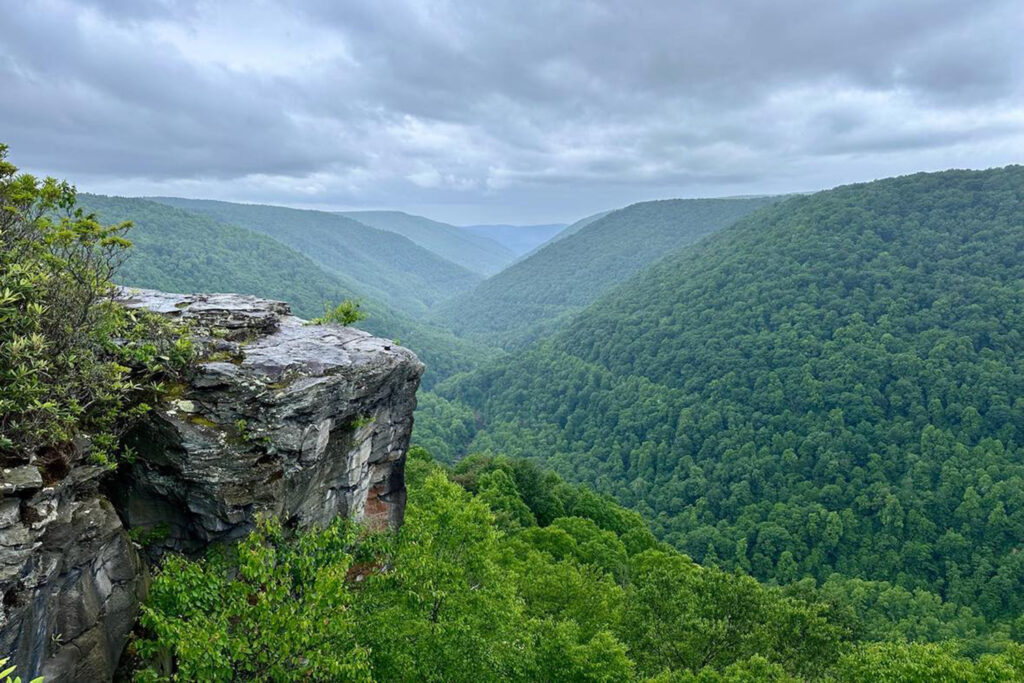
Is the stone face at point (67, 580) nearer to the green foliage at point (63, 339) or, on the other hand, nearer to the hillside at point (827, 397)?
the green foliage at point (63, 339)

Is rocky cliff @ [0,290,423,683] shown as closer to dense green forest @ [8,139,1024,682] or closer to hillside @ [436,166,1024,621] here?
dense green forest @ [8,139,1024,682]

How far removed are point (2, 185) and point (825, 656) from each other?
35.9 meters

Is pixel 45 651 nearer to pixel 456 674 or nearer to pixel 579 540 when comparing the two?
pixel 456 674

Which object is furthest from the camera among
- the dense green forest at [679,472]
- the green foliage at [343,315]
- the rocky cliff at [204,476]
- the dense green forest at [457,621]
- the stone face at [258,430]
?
the green foliage at [343,315]

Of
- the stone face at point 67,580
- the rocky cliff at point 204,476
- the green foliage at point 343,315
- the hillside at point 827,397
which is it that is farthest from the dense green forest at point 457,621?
the hillside at point 827,397

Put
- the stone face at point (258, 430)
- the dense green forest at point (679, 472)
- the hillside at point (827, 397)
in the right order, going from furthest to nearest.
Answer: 1. the hillside at point (827, 397)
2. the stone face at point (258, 430)
3. the dense green forest at point (679, 472)

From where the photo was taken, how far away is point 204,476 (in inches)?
544

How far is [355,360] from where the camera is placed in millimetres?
17219

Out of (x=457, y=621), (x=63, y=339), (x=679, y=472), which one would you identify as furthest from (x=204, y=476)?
(x=679, y=472)

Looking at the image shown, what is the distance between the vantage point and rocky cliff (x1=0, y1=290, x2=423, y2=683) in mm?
10945

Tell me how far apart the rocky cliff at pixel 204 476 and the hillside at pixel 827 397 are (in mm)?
86575

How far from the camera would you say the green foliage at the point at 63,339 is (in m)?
11.1

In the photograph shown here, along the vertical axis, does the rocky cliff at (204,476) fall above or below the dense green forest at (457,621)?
above

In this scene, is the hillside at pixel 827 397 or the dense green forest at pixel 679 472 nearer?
the dense green forest at pixel 679 472
